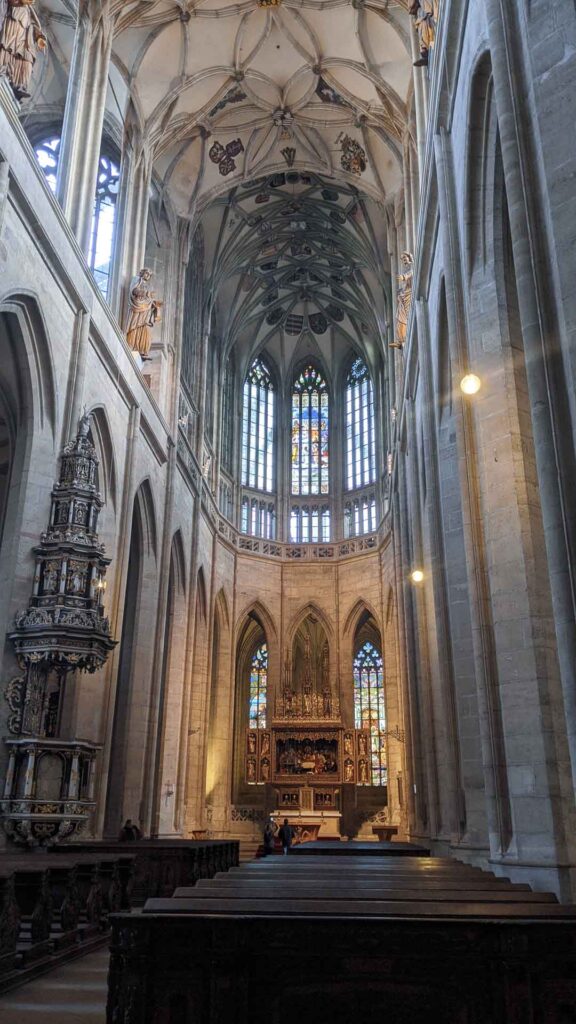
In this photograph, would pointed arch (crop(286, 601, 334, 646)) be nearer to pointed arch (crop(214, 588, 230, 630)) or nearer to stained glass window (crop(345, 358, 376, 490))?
pointed arch (crop(214, 588, 230, 630))

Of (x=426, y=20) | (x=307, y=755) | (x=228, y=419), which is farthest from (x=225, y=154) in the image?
(x=307, y=755)

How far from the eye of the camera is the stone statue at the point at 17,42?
36.9ft

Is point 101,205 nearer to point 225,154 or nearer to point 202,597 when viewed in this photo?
point 225,154

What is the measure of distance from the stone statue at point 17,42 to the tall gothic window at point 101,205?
5304 millimetres

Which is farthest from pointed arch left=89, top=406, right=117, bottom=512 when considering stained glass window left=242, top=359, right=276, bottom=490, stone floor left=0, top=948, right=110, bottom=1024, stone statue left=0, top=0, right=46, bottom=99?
stained glass window left=242, top=359, right=276, bottom=490

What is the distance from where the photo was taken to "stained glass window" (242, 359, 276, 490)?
31.2m

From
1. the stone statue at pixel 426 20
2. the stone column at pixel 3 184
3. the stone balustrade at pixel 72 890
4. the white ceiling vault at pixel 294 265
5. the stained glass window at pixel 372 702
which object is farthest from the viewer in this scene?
the stained glass window at pixel 372 702

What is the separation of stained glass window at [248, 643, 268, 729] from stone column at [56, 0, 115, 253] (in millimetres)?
18753

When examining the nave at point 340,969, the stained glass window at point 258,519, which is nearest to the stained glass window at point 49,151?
the stained glass window at point 258,519

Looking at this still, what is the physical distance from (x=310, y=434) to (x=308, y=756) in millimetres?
12353

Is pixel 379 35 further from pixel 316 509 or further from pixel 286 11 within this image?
pixel 316 509

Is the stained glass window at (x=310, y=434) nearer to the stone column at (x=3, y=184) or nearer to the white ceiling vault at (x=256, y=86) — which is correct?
the white ceiling vault at (x=256, y=86)

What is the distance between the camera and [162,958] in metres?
3.74

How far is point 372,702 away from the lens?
94.5 feet
